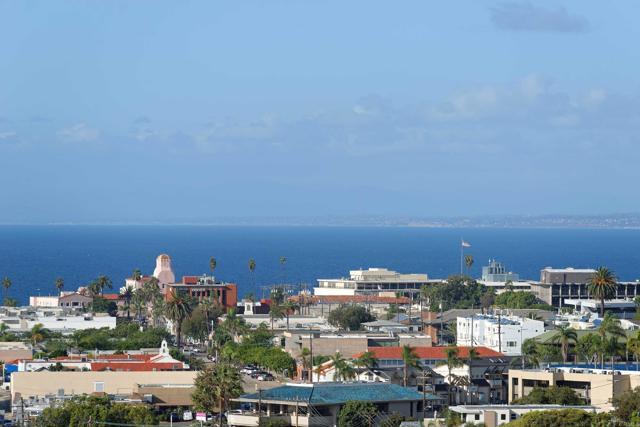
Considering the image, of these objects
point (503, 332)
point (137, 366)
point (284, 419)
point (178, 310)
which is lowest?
point (284, 419)

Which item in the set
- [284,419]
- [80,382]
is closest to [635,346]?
[284,419]

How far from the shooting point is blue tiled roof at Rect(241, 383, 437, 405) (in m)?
80.3

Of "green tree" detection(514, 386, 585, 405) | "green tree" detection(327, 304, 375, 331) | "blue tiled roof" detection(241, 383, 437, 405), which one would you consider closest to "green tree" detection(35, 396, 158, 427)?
"blue tiled roof" detection(241, 383, 437, 405)

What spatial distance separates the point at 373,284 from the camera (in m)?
192

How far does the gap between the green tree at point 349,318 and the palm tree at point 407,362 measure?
121ft

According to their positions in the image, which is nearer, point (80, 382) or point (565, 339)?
point (80, 382)

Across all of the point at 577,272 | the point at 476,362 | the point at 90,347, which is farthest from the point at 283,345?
the point at 577,272

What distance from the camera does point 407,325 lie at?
138 metres

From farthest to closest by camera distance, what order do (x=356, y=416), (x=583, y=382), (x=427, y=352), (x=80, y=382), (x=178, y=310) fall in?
(x=178, y=310) → (x=427, y=352) → (x=80, y=382) → (x=583, y=382) → (x=356, y=416)

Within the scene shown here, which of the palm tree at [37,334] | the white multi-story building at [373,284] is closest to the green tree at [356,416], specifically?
the palm tree at [37,334]

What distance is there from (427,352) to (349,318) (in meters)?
33.6

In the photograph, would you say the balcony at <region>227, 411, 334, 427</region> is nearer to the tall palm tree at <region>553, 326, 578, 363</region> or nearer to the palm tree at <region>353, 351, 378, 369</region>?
the palm tree at <region>353, 351, 378, 369</region>

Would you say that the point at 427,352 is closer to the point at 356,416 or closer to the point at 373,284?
the point at 356,416

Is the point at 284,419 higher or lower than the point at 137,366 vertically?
lower
